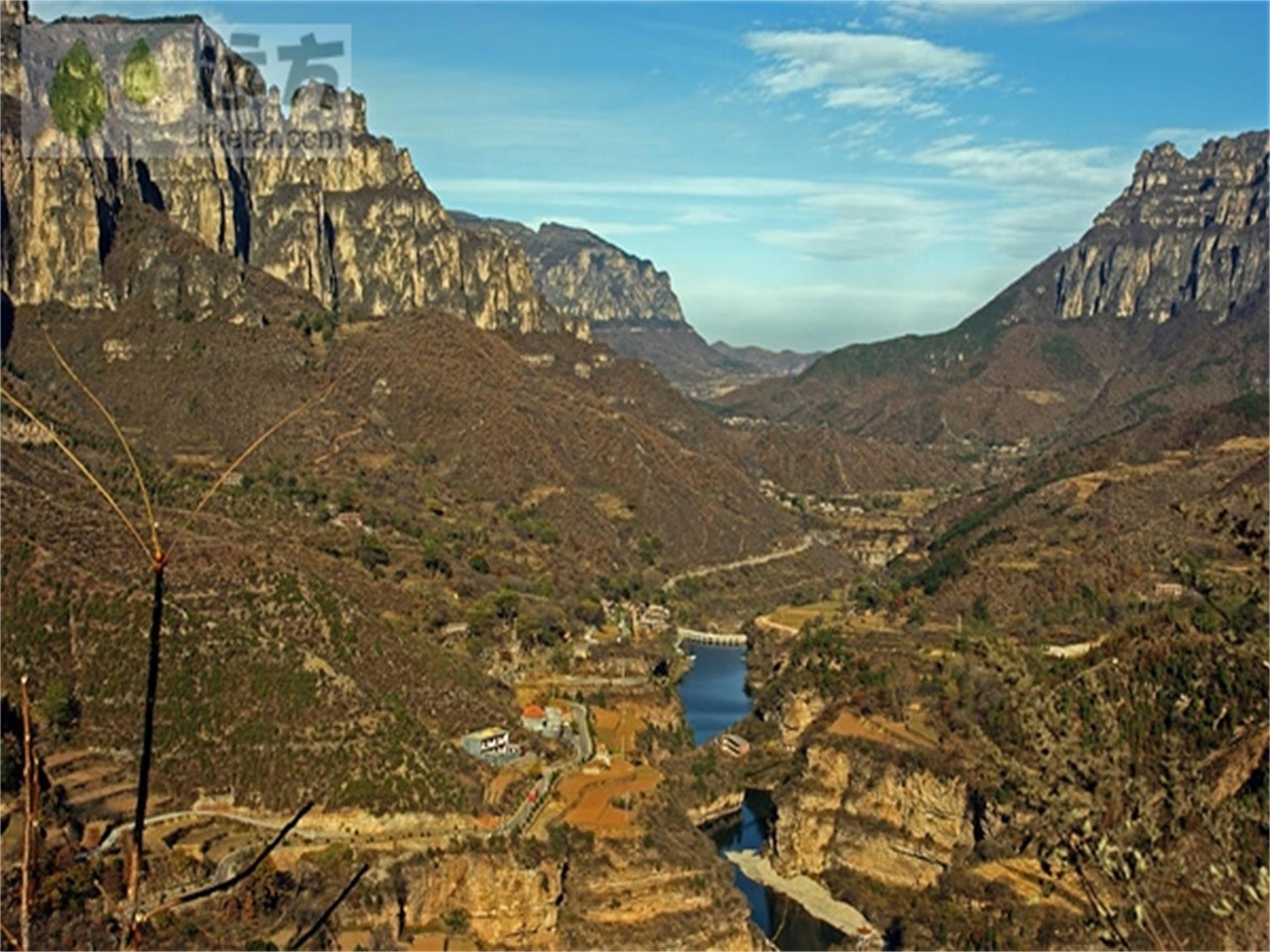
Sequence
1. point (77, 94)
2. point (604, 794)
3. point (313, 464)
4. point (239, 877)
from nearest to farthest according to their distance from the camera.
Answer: point (239, 877) → point (604, 794) → point (313, 464) → point (77, 94)

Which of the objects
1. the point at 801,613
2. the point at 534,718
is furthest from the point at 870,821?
the point at 801,613

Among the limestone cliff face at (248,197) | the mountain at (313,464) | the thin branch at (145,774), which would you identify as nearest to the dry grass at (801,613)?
the mountain at (313,464)

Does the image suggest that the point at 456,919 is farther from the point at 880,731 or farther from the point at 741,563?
the point at 741,563

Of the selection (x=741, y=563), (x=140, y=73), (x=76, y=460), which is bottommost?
(x=741, y=563)

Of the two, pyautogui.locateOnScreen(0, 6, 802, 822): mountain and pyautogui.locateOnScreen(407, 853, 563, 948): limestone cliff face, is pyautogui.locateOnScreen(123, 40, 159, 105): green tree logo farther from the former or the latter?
pyautogui.locateOnScreen(407, 853, 563, 948): limestone cliff face

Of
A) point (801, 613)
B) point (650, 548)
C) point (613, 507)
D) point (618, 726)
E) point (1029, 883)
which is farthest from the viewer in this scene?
point (613, 507)

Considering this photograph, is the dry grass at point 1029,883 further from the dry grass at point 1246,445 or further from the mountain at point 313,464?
the dry grass at point 1246,445

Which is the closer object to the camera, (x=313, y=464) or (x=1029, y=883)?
(x=1029, y=883)
